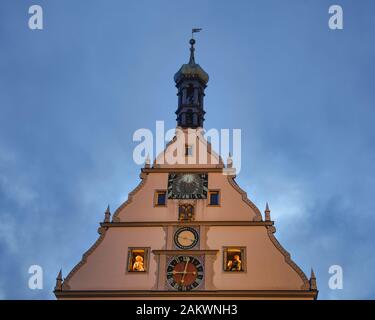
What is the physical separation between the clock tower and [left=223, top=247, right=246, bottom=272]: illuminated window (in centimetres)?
3

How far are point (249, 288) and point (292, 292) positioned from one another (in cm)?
137

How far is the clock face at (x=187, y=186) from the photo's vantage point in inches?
896

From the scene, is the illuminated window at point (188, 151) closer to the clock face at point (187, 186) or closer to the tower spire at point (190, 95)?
the clock face at point (187, 186)

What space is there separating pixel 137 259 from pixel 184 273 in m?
1.74

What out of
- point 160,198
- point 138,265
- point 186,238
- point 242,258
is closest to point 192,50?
point 160,198

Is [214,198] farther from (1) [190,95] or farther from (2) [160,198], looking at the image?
(1) [190,95]

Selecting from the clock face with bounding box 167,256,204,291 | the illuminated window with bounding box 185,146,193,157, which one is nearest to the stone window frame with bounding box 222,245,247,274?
the clock face with bounding box 167,256,204,291

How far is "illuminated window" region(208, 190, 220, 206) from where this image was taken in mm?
22642

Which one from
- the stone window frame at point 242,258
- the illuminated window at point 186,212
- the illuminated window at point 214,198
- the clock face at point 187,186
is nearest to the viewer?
the stone window frame at point 242,258

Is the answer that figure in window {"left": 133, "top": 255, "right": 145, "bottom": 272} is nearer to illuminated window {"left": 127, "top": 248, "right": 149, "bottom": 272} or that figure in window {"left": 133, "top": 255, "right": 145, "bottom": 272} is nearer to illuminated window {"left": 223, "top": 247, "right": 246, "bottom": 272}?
illuminated window {"left": 127, "top": 248, "right": 149, "bottom": 272}

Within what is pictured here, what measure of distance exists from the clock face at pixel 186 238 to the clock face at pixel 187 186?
1387 mm

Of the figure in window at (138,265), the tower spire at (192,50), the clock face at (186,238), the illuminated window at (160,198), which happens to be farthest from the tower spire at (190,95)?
the figure in window at (138,265)

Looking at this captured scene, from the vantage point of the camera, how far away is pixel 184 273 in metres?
20.8
